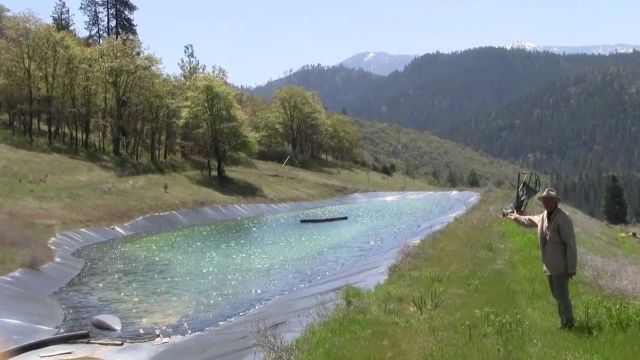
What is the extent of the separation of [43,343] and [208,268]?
1871cm

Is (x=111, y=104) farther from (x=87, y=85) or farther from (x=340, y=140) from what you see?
(x=340, y=140)

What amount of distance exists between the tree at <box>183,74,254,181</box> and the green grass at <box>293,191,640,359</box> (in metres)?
75.0

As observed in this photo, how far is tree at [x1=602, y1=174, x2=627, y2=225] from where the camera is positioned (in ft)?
394

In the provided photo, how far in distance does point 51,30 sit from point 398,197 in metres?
67.4

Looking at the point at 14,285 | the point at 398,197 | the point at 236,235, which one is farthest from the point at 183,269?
the point at 398,197

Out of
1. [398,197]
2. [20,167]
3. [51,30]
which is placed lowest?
[398,197]

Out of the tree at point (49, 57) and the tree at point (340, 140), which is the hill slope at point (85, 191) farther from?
the tree at point (340, 140)

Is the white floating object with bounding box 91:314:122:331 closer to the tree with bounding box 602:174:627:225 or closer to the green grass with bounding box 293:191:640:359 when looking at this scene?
the green grass with bounding box 293:191:640:359

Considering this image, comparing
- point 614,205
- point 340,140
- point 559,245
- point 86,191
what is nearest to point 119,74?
point 86,191

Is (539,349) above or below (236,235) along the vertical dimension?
above

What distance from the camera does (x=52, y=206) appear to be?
5672 centimetres

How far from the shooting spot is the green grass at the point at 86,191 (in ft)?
149

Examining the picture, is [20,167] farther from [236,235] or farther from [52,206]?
[236,235]

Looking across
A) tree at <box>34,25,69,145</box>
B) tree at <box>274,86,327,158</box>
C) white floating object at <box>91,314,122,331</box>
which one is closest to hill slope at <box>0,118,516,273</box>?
tree at <box>34,25,69,145</box>
